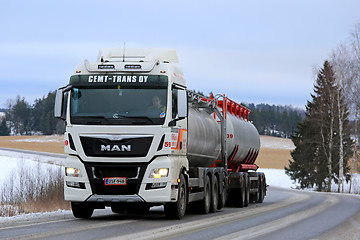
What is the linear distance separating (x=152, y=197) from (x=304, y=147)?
171ft

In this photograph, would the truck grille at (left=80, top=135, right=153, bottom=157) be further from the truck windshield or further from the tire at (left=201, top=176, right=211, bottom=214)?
the tire at (left=201, top=176, right=211, bottom=214)

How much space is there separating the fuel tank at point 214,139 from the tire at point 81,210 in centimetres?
300

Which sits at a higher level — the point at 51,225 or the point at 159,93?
the point at 159,93

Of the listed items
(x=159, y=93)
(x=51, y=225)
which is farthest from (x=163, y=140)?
(x=51, y=225)

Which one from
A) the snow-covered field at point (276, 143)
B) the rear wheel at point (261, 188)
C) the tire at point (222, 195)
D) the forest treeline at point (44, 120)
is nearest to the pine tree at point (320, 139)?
the rear wheel at point (261, 188)

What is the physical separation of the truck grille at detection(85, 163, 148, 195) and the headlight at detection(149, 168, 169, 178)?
0.22 metres

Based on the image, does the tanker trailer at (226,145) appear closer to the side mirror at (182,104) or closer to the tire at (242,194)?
the tire at (242,194)

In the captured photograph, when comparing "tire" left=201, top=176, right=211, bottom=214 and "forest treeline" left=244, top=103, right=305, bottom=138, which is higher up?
"forest treeline" left=244, top=103, right=305, bottom=138

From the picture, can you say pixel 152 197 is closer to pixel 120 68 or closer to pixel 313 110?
pixel 120 68

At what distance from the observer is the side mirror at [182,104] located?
50.4 feet

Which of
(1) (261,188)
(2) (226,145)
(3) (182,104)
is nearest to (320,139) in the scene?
(1) (261,188)

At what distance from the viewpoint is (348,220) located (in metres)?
17.3

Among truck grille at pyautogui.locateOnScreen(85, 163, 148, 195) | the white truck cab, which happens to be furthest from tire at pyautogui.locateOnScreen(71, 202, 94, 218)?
truck grille at pyautogui.locateOnScreen(85, 163, 148, 195)

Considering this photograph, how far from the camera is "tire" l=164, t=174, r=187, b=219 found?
16078mm
